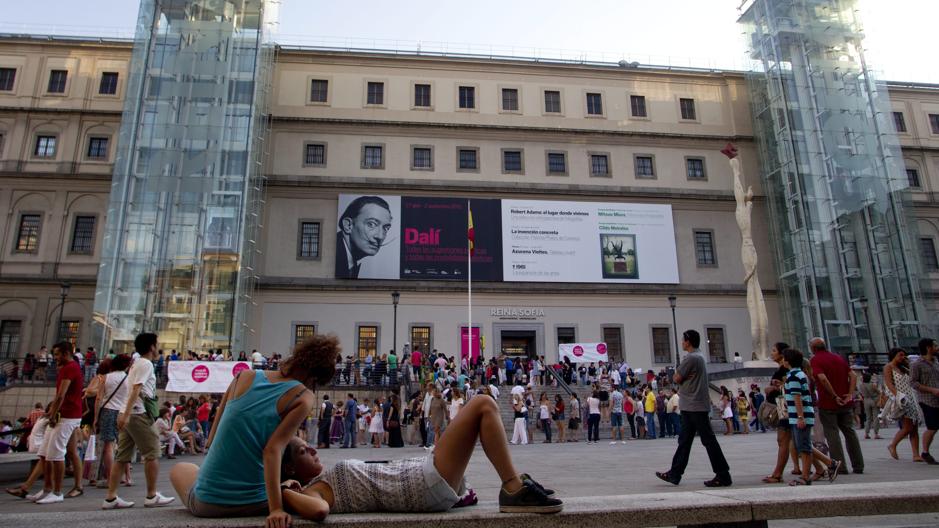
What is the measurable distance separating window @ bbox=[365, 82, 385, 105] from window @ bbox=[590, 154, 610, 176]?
38.2 ft

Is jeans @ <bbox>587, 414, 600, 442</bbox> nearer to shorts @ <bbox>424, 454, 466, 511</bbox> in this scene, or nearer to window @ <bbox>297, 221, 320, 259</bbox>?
shorts @ <bbox>424, 454, 466, 511</bbox>

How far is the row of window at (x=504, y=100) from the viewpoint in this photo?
33.8 metres

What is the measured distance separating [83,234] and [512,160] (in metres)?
22.0

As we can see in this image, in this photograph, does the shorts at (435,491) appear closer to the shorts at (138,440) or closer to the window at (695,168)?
the shorts at (138,440)

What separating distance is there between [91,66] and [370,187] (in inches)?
656

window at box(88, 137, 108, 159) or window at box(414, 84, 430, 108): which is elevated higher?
window at box(414, 84, 430, 108)

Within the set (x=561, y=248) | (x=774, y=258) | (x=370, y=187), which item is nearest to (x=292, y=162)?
(x=370, y=187)

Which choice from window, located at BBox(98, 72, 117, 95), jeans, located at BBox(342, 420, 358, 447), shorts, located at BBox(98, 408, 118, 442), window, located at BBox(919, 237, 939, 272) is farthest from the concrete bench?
window, located at BBox(919, 237, 939, 272)

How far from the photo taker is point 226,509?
10.9ft

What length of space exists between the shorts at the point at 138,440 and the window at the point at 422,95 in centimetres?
2967

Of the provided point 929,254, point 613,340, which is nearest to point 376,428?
point 613,340

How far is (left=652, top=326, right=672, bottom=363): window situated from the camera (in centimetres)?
3170

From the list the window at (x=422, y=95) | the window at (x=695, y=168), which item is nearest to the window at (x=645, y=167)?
the window at (x=695, y=168)

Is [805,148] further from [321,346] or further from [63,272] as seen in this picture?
[63,272]
